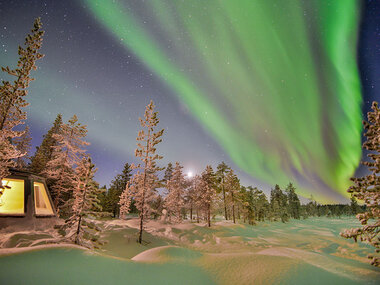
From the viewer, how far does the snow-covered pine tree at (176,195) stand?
32.5m

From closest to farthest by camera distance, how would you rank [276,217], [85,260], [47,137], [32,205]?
[85,260], [32,205], [47,137], [276,217]

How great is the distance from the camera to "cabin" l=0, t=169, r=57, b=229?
31.3 feet

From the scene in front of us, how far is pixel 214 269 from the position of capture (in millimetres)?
5176

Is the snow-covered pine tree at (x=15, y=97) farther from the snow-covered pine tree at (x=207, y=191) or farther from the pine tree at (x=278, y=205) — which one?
the pine tree at (x=278, y=205)

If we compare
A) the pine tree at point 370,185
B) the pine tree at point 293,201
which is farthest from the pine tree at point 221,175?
the pine tree at point 293,201

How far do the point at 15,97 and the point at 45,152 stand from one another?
104 ft

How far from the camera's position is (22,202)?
1106 cm

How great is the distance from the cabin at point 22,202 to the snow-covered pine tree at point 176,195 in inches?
853

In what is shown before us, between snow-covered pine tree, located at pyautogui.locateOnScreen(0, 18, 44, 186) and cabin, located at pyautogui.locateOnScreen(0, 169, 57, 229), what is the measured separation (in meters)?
2.13

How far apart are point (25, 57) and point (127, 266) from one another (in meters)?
13.4

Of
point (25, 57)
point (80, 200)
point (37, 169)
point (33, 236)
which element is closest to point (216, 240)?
point (80, 200)

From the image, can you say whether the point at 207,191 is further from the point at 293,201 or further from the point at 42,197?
the point at 293,201

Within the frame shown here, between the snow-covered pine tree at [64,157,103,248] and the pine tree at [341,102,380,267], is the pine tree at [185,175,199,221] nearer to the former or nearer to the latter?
the snow-covered pine tree at [64,157,103,248]

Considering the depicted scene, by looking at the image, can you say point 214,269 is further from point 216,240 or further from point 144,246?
point 216,240
